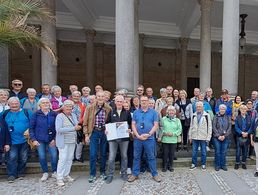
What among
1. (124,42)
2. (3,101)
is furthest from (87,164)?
(124,42)

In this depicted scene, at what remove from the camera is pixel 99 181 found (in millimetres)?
6617

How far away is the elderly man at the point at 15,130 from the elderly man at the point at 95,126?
1.40m

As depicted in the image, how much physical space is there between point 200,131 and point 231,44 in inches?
146

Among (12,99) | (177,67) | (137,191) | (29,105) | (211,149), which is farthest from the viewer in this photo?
(177,67)

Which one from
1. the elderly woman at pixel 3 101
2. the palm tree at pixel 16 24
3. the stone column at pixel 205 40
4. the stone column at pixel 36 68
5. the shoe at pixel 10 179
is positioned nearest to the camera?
the palm tree at pixel 16 24

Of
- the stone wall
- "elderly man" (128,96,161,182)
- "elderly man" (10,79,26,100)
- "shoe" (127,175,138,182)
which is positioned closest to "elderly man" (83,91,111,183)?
"shoe" (127,175,138,182)

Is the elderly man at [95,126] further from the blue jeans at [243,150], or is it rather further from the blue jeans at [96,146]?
the blue jeans at [243,150]

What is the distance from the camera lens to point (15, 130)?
667 cm

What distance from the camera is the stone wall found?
20453 millimetres

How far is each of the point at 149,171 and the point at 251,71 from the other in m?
20.1

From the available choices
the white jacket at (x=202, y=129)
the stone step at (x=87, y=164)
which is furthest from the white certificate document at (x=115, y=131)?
the white jacket at (x=202, y=129)

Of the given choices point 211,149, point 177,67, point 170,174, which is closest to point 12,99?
point 170,174

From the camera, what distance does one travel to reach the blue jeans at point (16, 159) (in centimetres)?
668

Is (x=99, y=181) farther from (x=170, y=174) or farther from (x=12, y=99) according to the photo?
(x=12, y=99)
